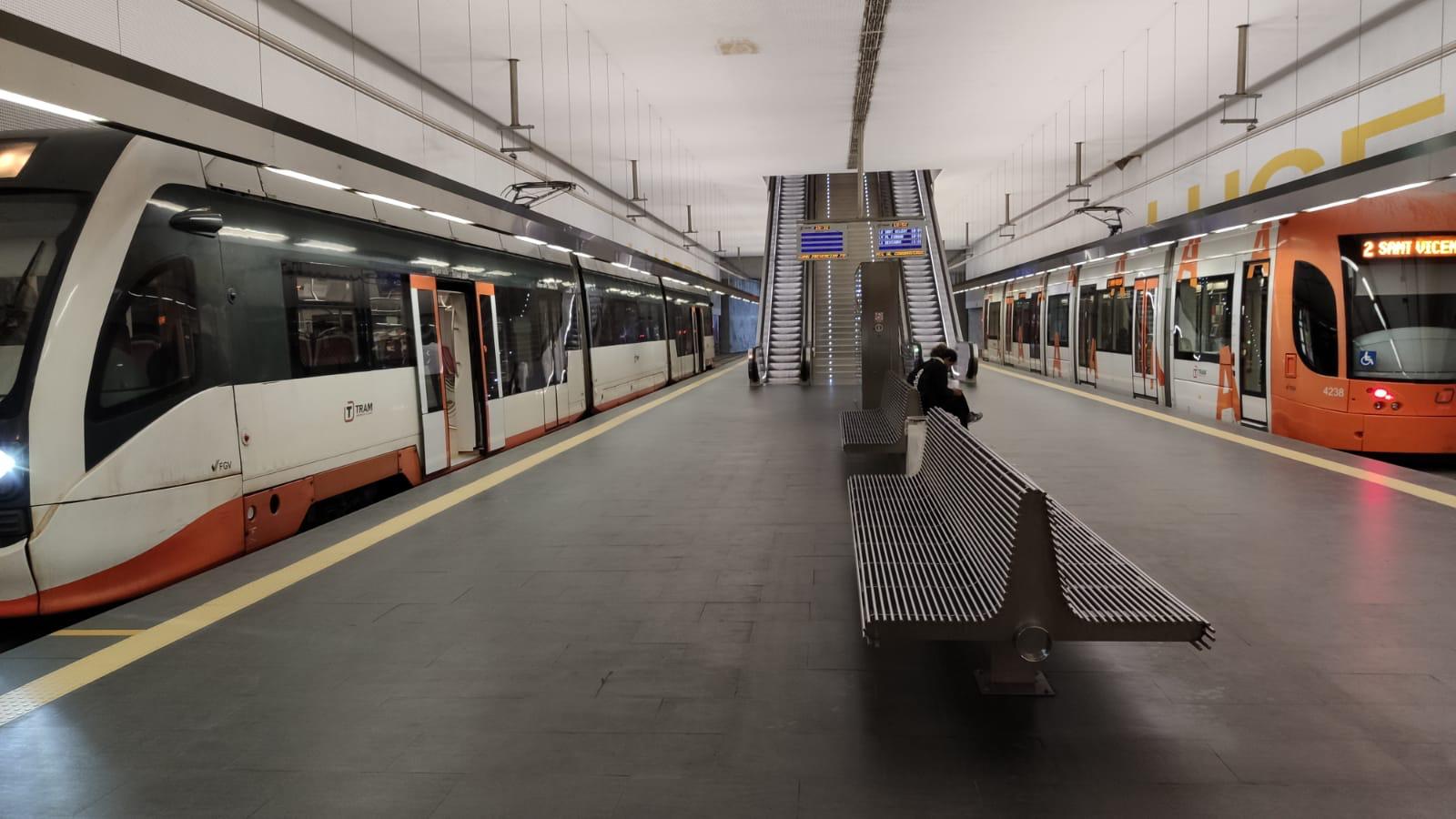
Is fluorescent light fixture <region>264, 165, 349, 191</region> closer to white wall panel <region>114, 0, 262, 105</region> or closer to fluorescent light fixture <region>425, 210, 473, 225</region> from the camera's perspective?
fluorescent light fixture <region>425, 210, 473, 225</region>

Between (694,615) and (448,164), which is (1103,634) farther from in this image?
(448,164)

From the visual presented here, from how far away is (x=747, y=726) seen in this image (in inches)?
124

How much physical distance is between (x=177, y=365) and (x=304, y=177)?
83.8 inches

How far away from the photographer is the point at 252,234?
20.1 ft

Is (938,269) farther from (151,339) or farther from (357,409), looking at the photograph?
(151,339)

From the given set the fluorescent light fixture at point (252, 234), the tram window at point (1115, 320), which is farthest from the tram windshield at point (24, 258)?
the tram window at point (1115, 320)

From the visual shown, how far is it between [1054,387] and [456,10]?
498 inches

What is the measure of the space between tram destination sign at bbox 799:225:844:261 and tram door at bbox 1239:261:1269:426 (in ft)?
34.1

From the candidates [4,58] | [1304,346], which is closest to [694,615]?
→ [4,58]

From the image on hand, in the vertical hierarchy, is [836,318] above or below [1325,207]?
below

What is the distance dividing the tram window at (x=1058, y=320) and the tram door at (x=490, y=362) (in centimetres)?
1374

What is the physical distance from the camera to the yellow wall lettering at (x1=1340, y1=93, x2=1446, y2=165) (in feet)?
35.3

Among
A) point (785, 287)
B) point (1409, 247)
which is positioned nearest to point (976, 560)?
point (1409, 247)

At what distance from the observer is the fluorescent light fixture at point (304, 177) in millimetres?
6559
